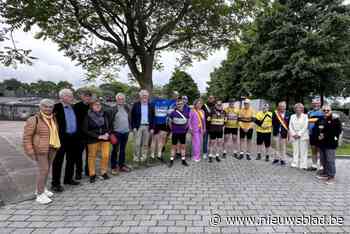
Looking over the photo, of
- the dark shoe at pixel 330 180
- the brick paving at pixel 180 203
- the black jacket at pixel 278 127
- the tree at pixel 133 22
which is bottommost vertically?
the brick paving at pixel 180 203

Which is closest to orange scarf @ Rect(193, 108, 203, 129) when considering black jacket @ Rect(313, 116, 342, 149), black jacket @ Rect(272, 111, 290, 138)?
black jacket @ Rect(272, 111, 290, 138)

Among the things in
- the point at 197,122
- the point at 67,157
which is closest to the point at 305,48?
the point at 197,122

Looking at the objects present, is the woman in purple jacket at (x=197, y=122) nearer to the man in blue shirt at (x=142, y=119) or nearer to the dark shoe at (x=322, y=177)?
the man in blue shirt at (x=142, y=119)

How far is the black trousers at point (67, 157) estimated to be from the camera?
4.71m

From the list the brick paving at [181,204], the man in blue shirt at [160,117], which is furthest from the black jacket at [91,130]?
the man in blue shirt at [160,117]

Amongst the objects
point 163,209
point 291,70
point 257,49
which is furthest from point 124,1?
point 257,49

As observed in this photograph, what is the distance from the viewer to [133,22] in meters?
8.62

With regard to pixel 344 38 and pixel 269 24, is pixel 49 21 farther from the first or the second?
pixel 344 38

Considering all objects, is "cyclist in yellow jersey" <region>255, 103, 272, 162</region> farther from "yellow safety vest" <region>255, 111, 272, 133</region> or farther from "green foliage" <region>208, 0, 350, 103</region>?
"green foliage" <region>208, 0, 350, 103</region>

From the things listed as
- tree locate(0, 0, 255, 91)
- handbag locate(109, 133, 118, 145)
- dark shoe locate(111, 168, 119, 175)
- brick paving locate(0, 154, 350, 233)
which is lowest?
brick paving locate(0, 154, 350, 233)

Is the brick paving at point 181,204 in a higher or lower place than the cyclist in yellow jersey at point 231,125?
lower

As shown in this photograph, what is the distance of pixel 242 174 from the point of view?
6164mm

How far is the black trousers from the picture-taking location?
186 inches

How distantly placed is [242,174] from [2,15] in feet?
26.5
